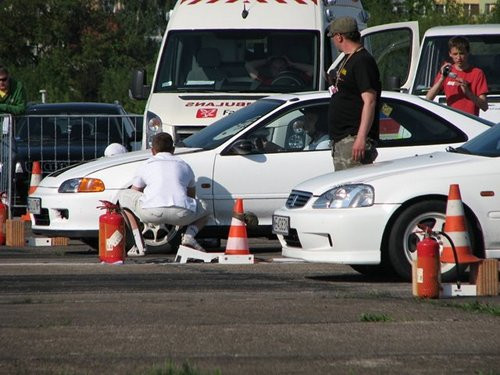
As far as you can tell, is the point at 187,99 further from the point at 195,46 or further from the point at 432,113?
the point at 432,113

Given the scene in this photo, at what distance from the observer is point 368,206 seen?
10.7 m

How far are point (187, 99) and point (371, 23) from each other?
150 ft

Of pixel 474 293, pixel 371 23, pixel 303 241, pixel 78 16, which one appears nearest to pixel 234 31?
pixel 303 241

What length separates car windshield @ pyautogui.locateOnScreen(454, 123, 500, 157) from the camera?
432 inches

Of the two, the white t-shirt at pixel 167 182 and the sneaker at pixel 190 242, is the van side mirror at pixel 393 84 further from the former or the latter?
the sneaker at pixel 190 242

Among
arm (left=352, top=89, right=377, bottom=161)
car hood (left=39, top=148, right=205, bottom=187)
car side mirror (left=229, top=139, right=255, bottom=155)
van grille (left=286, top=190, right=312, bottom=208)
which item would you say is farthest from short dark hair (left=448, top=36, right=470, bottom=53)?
van grille (left=286, top=190, right=312, bottom=208)

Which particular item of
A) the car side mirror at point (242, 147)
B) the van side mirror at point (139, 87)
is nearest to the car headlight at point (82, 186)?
the car side mirror at point (242, 147)

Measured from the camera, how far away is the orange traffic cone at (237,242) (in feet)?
40.6

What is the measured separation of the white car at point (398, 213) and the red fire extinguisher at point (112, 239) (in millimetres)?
2060

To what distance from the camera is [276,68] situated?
17562mm

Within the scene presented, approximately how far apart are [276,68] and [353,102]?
236 inches

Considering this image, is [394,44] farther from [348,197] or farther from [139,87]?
[348,197]

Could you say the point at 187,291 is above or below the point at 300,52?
below

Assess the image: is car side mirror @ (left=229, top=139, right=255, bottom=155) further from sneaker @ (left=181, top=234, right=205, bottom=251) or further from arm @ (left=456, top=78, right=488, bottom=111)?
arm @ (left=456, top=78, right=488, bottom=111)
